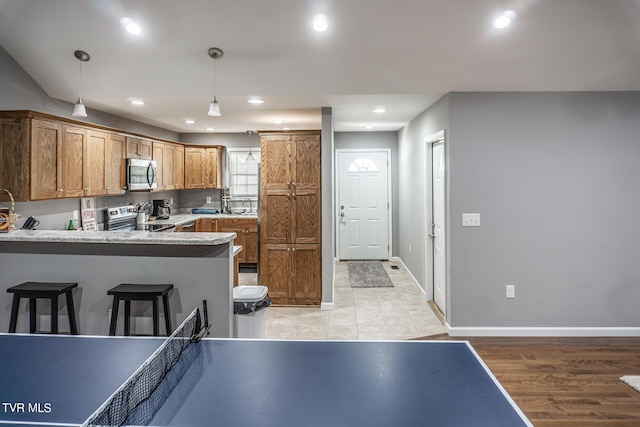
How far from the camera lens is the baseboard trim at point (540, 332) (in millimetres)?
3623

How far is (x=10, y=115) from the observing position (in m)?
3.19

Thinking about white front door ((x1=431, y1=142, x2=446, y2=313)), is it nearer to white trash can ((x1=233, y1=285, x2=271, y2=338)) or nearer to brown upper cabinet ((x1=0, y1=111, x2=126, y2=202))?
white trash can ((x1=233, y1=285, x2=271, y2=338))

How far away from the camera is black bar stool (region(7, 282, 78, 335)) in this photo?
2.55m

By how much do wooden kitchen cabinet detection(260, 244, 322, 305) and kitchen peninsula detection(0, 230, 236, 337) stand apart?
1831mm

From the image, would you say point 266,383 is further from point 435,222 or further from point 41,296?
point 435,222

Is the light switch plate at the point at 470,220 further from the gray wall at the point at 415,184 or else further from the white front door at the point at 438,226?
the gray wall at the point at 415,184

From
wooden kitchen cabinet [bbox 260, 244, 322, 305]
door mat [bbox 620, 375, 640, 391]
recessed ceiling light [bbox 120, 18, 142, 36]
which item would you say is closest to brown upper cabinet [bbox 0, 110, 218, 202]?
recessed ceiling light [bbox 120, 18, 142, 36]

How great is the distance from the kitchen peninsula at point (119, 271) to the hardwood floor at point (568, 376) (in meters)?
2.22

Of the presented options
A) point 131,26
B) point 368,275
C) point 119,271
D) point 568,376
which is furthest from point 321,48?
point 368,275

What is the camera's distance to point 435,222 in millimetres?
4574

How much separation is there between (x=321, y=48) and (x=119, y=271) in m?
2.44

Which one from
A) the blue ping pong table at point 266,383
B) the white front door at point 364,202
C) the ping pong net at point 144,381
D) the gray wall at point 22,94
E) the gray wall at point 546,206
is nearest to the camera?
the ping pong net at point 144,381

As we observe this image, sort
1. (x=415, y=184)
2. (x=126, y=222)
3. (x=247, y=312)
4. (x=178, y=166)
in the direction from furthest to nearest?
(x=178, y=166), (x=415, y=184), (x=126, y=222), (x=247, y=312)

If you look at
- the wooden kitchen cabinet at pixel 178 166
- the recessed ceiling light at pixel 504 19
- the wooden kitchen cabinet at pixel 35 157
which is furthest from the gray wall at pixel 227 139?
the recessed ceiling light at pixel 504 19
